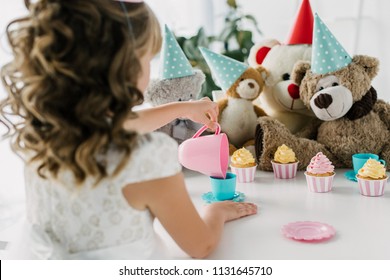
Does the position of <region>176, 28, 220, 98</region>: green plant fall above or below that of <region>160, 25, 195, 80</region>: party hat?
below

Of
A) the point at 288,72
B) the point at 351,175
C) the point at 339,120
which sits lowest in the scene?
the point at 351,175

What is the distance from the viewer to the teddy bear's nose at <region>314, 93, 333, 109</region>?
1.26 metres

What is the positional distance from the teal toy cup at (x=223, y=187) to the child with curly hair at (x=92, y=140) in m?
0.25

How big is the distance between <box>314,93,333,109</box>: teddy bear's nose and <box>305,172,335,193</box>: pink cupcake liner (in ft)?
0.68

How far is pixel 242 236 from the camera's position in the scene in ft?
3.08

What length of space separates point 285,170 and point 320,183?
0.44 ft

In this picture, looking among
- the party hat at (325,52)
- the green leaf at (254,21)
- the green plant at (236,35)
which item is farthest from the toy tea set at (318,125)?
the green leaf at (254,21)

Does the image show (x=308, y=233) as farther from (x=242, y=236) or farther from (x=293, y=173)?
(x=293, y=173)

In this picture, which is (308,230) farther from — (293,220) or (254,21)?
(254,21)

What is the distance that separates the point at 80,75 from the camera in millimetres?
701

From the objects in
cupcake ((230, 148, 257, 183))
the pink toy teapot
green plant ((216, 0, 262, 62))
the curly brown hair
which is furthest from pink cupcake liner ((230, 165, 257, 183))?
green plant ((216, 0, 262, 62))

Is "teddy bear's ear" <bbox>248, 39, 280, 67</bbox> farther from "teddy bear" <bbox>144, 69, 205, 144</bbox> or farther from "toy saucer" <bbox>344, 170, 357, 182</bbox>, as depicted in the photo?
"toy saucer" <bbox>344, 170, 357, 182</bbox>

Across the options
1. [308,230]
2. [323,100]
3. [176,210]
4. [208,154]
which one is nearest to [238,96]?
[323,100]

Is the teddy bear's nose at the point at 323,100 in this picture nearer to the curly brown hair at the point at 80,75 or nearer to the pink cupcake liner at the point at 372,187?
the pink cupcake liner at the point at 372,187
